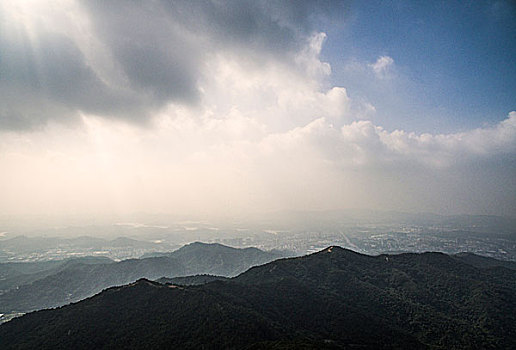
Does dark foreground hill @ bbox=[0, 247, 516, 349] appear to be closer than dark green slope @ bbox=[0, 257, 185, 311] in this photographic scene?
Yes

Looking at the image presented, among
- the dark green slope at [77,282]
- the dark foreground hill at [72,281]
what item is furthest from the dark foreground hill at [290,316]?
the dark foreground hill at [72,281]

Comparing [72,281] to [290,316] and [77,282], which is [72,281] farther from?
[290,316]

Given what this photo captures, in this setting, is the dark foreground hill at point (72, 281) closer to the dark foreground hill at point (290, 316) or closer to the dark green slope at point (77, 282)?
the dark green slope at point (77, 282)

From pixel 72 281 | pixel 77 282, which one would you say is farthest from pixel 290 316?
pixel 72 281

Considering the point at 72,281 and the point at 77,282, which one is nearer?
the point at 72,281

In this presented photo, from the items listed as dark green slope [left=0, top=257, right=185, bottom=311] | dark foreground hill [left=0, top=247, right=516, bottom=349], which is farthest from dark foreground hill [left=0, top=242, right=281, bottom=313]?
dark foreground hill [left=0, top=247, right=516, bottom=349]

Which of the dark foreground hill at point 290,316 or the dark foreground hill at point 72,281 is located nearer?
the dark foreground hill at point 290,316

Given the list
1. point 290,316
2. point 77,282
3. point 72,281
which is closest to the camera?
point 290,316

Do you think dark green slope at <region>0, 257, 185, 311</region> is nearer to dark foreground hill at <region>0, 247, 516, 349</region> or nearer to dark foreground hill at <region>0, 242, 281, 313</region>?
dark foreground hill at <region>0, 242, 281, 313</region>

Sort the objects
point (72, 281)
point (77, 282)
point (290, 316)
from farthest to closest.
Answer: point (77, 282) → point (72, 281) → point (290, 316)

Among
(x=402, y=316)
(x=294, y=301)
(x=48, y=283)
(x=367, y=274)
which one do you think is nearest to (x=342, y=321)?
(x=294, y=301)
